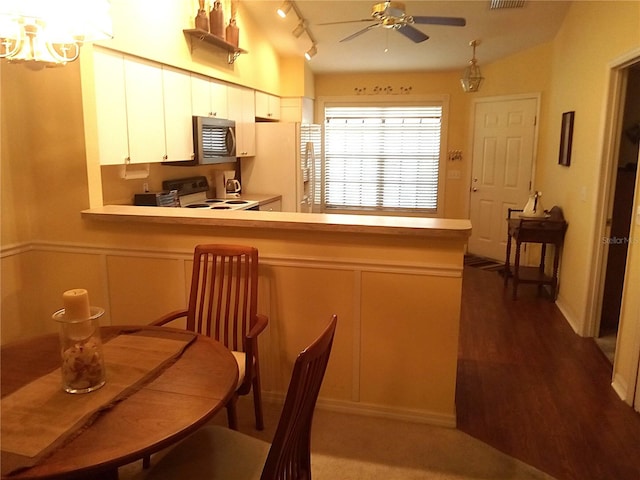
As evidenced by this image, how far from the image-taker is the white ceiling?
178 inches

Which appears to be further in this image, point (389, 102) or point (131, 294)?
point (389, 102)

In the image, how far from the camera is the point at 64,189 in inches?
111

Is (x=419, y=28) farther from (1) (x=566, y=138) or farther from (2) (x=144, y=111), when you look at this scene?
(2) (x=144, y=111)

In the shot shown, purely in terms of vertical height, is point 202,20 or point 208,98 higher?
point 202,20

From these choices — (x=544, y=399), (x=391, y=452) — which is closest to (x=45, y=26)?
(x=391, y=452)

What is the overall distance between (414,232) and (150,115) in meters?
2.13

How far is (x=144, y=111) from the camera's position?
11.0 feet

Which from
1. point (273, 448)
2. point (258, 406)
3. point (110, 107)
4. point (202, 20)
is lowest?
point (258, 406)

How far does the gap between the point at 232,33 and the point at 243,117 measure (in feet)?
2.69

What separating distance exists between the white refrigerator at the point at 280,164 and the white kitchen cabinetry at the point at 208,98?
800 mm

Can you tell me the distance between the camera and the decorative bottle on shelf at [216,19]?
4.03 meters

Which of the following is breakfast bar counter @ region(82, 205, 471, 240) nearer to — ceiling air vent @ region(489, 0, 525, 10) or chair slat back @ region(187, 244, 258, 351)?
chair slat back @ region(187, 244, 258, 351)

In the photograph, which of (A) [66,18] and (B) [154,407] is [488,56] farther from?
(B) [154,407]

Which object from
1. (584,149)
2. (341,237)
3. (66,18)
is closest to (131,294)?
(341,237)
